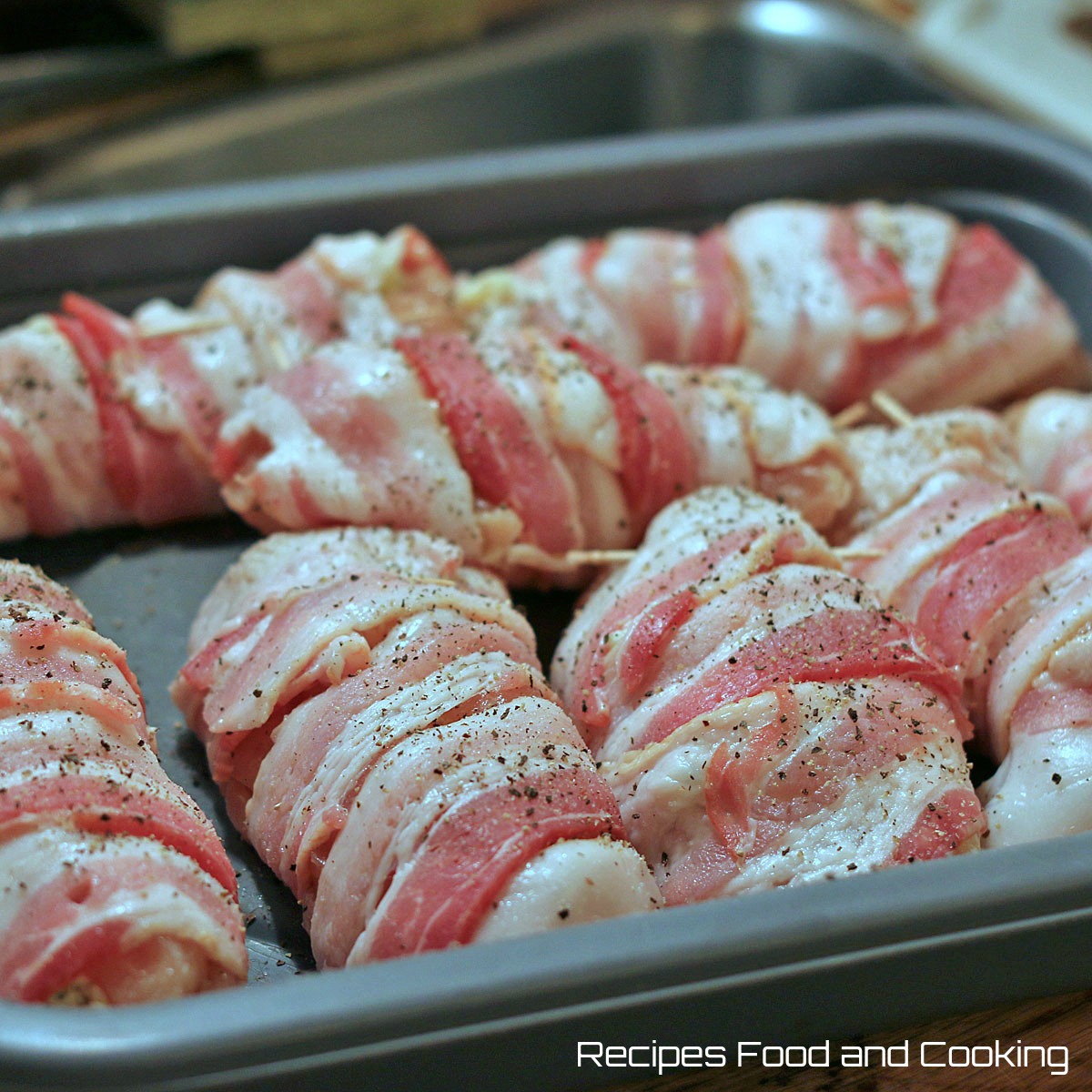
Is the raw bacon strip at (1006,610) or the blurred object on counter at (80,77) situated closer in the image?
the raw bacon strip at (1006,610)

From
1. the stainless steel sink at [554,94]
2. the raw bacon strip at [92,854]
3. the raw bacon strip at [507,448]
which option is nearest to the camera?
the raw bacon strip at [92,854]

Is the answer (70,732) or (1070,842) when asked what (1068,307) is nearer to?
(1070,842)

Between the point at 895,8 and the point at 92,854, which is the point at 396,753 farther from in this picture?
the point at 895,8

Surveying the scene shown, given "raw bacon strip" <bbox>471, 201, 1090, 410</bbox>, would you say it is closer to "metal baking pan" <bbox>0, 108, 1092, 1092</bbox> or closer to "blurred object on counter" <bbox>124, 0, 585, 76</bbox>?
"metal baking pan" <bbox>0, 108, 1092, 1092</bbox>

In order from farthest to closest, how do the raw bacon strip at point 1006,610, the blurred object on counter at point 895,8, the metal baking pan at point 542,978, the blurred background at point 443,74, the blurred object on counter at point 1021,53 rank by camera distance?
the blurred object on counter at point 895,8 → the blurred background at point 443,74 → the blurred object on counter at point 1021,53 → the raw bacon strip at point 1006,610 → the metal baking pan at point 542,978

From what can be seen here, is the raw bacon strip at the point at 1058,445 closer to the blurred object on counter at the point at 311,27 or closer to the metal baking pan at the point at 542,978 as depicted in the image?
the metal baking pan at the point at 542,978

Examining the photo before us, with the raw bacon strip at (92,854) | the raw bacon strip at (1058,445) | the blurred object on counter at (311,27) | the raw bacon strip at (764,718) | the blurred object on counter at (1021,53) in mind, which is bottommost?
the raw bacon strip at (92,854)

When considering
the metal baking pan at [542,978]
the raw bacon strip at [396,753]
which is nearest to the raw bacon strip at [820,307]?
the metal baking pan at [542,978]
